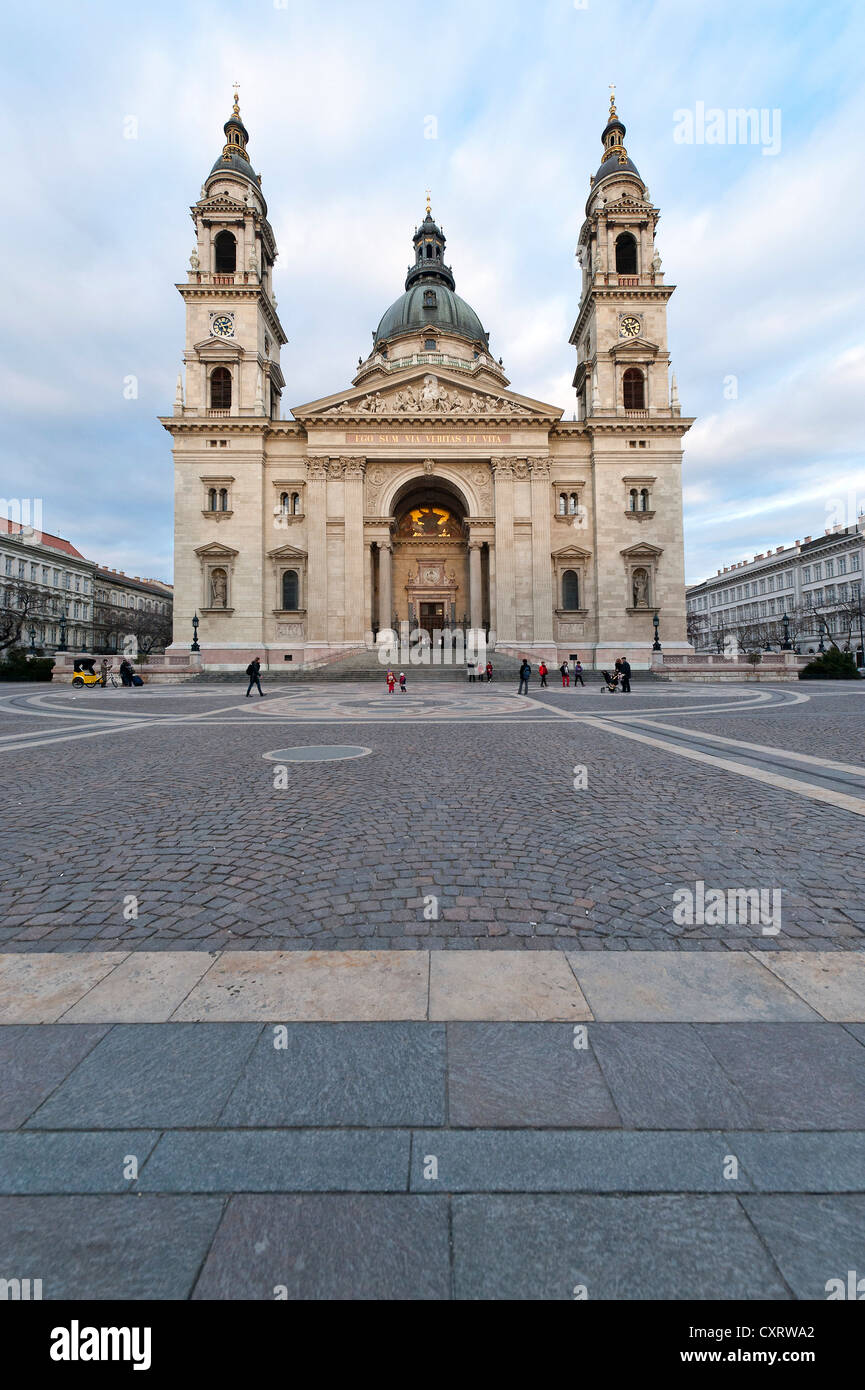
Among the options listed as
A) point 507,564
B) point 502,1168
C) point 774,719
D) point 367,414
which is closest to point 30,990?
point 502,1168

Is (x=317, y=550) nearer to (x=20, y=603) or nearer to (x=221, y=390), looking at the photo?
(x=221, y=390)

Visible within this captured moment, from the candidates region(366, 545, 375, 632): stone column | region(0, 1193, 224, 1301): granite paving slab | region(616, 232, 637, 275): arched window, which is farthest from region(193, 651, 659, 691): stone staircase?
region(616, 232, 637, 275): arched window

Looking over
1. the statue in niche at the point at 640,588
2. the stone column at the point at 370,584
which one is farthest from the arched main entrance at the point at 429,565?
the statue in niche at the point at 640,588

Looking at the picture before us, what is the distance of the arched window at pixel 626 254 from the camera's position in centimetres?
4519

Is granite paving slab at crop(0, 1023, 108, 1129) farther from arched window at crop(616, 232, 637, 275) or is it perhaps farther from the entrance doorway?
arched window at crop(616, 232, 637, 275)

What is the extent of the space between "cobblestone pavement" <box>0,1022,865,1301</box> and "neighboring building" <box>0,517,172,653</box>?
200 feet

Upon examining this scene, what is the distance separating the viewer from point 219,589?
42.4m

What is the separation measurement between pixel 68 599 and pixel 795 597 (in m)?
96.3

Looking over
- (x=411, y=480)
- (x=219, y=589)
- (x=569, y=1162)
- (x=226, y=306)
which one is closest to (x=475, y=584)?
(x=411, y=480)

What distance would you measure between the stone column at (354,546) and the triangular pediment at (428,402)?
141 inches

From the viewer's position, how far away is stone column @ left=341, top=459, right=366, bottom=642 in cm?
4141

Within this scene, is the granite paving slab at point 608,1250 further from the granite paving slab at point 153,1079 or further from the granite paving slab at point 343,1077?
the granite paving slab at point 153,1079

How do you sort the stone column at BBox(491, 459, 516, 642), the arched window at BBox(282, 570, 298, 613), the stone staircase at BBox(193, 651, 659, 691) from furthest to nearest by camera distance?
1. the arched window at BBox(282, 570, 298, 613)
2. the stone column at BBox(491, 459, 516, 642)
3. the stone staircase at BBox(193, 651, 659, 691)

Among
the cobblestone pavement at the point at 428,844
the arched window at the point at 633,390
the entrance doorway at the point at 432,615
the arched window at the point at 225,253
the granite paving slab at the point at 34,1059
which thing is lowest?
the granite paving slab at the point at 34,1059
